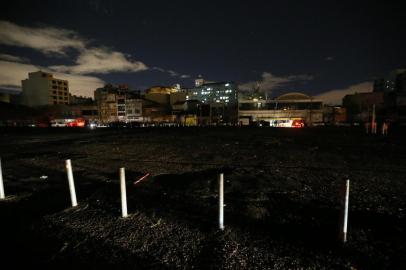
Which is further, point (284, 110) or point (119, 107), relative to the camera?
point (119, 107)

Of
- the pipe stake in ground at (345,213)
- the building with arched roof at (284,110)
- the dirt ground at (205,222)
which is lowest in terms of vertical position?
the dirt ground at (205,222)

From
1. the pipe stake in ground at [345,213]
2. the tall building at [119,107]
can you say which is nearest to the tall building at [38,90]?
the tall building at [119,107]

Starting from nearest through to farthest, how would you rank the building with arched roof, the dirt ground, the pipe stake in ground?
the dirt ground → the pipe stake in ground → the building with arched roof

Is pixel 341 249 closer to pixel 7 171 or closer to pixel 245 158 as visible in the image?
pixel 245 158

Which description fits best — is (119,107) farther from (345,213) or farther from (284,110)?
(345,213)

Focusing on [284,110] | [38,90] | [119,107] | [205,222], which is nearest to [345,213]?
[205,222]

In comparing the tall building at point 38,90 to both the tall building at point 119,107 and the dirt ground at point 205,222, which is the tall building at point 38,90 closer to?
the tall building at point 119,107

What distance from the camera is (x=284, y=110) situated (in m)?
73.5

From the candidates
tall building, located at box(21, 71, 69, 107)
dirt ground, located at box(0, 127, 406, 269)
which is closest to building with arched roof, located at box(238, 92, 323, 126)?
dirt ground, located at box(0, 127, 406, 269)

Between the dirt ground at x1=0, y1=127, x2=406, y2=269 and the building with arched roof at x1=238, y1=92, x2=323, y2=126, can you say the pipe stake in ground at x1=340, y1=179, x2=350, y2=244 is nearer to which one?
the dirt ground at x1=0, y1=127, x2=406, y2=269

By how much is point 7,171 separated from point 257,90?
406ft

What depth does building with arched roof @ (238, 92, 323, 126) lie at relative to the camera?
235 ft

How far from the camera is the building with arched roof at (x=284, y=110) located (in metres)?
71.7

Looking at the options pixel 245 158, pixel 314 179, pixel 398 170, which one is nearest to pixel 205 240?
pixel 314 179
